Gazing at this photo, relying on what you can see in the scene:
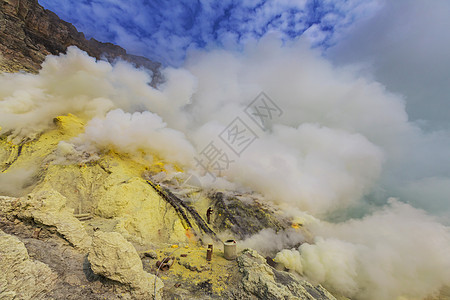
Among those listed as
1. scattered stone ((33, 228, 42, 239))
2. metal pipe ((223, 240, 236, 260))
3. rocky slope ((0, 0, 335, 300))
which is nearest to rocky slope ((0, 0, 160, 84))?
rocky slope ((0, 0, 335, 300))

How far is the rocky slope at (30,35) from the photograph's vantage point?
3406 centimetres

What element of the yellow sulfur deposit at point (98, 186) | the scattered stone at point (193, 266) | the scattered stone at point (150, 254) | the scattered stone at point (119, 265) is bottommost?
the yellow sulfur deposit at point (98, 186)

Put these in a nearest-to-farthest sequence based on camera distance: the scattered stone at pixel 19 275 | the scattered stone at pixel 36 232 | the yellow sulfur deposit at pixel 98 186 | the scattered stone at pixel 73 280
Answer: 1. the scattered stone at pixel 19 275
2. the scattered stone at pixel 73 280
3. the scattered stone at pixel 36 232
4. the yellow sulfur deposit at pixel 98 186

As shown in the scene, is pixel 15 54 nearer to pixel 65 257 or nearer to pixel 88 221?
pixel 88 221

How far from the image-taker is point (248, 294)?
8070 mm

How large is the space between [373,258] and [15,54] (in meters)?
69.2

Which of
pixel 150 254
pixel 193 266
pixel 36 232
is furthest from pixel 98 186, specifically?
pixel 193 266

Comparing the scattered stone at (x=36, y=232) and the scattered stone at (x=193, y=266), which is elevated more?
the scattered stone at (x=193, y=266)

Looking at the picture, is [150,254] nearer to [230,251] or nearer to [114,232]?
[114,232]

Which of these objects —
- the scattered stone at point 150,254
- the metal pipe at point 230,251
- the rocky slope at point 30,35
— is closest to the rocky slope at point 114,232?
the scattered stone at point 150,254

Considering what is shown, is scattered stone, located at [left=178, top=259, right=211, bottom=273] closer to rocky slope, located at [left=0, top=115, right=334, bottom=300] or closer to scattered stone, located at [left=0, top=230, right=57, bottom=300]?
rocky slope, located at [left=0, top=115, right=334, bottom=300]

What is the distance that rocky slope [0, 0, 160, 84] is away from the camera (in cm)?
3406

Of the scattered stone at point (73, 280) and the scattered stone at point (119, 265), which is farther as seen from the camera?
the scattered stone at point (119, 265)

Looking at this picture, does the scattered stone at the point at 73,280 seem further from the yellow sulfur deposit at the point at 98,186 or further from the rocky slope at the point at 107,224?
the yellow sulfur deposit at the point at 98,186
